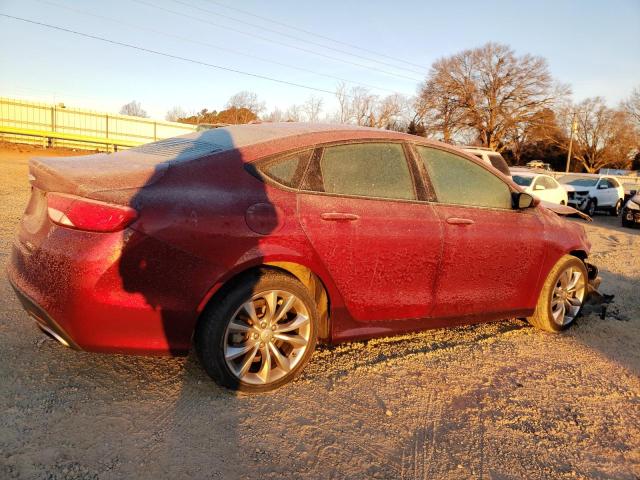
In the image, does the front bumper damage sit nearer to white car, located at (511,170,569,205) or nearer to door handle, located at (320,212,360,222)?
door handle, located at (320,212,360,222)

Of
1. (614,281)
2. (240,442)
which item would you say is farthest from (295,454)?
(614,281)

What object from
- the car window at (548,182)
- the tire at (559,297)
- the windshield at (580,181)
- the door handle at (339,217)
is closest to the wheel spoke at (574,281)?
the tire at (559,297)

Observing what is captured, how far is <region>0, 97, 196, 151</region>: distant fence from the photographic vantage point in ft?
87.8

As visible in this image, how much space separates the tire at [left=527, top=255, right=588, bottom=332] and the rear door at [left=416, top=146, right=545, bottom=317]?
0.71ft

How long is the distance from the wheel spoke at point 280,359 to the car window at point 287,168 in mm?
975

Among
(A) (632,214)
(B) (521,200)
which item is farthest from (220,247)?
(A) (632,214)

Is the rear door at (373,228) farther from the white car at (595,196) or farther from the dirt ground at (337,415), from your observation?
the white car at (595,196)

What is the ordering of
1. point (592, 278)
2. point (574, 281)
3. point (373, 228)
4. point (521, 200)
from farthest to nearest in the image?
1. point (592, 278)
2. point (574, 281)
3. point (521, 200)
4. point (373, 228)

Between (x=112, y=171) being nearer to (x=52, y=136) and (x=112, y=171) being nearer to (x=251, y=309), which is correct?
(x=251, y=309)

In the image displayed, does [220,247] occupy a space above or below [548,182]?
below

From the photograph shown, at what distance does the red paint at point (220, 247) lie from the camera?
2535 millimetres

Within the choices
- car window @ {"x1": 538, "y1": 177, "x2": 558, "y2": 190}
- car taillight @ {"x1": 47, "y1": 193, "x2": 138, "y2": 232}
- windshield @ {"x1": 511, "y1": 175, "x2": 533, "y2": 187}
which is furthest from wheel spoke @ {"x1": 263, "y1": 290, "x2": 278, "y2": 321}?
car window @ {"x1": 538, "y1": 177, "x2": 558, "y2": 190}

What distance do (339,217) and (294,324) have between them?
0.71m

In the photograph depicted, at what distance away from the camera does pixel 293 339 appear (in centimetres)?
299
